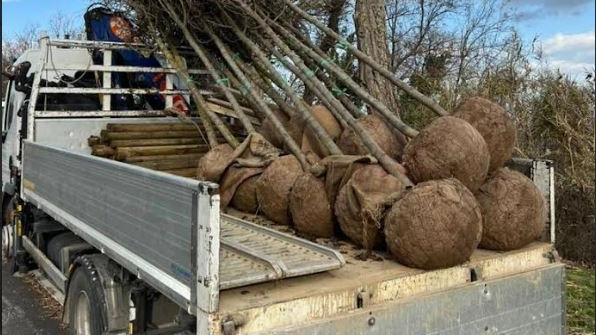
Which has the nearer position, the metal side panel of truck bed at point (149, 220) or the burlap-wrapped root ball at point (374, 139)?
the metal side panel of truck bed at point (149, 220)

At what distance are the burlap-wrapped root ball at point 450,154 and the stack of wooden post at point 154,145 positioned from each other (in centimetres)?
286

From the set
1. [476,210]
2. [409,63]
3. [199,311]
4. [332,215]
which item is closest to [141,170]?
[199,311]

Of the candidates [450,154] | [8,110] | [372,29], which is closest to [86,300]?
[450,154]

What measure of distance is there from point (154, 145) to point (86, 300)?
221cm

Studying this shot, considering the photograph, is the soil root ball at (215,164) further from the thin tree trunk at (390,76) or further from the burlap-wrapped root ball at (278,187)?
the thin tree trunk at (390,76)

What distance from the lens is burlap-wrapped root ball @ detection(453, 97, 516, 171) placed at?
12.1 feet

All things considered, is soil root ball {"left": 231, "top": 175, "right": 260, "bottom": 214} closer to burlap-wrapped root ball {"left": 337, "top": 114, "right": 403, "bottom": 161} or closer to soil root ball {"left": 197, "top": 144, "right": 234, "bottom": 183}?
soil root ball {"left": 197, "top": 144, "right": 234, "bottom": 183}

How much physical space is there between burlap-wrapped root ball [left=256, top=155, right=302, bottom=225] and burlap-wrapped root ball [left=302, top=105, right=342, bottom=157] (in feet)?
0.85

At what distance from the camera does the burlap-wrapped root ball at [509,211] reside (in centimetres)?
340

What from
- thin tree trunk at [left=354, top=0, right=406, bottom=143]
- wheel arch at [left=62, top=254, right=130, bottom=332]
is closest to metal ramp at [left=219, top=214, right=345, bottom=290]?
wheel arch at [left=62, top=254, right=130, bottom=332]

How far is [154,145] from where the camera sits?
6.01 metres

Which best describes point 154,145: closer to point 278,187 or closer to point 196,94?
point 196,94

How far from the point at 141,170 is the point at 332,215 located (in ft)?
3.97

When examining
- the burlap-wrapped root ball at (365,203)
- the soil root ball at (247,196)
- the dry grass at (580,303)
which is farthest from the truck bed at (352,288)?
the dry grass at (580,303)
